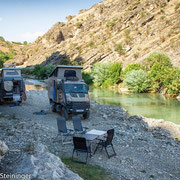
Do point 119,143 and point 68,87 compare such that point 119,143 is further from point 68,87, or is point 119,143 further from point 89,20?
point 89,20

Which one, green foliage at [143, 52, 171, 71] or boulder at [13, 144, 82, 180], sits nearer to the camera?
boulder at [13, 144, 82, 180]

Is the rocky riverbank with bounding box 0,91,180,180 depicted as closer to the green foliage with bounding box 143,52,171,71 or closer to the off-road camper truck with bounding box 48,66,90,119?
the off-road camper truck with bounding box 48,66,90,119

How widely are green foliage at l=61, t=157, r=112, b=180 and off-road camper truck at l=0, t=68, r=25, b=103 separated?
1489cm

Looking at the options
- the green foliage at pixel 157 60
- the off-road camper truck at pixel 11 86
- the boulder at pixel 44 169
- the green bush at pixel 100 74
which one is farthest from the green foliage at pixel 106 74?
the boulder at pixel 44 169

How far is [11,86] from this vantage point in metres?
21.2

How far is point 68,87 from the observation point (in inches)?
640

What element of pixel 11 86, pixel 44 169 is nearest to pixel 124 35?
pixel 11 86

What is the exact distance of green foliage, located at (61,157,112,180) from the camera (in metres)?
6.88

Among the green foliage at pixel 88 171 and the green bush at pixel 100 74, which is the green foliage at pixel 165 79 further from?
the green foliage at pixel 88 171

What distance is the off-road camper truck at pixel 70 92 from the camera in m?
15.8

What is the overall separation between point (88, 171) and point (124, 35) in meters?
84.9

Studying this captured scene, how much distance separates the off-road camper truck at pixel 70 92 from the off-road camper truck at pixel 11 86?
16.6 feet

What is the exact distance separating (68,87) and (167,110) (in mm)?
15611

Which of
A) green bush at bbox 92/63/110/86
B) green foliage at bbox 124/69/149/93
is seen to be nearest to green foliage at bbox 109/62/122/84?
green bush at bbox 92/63/110/86
